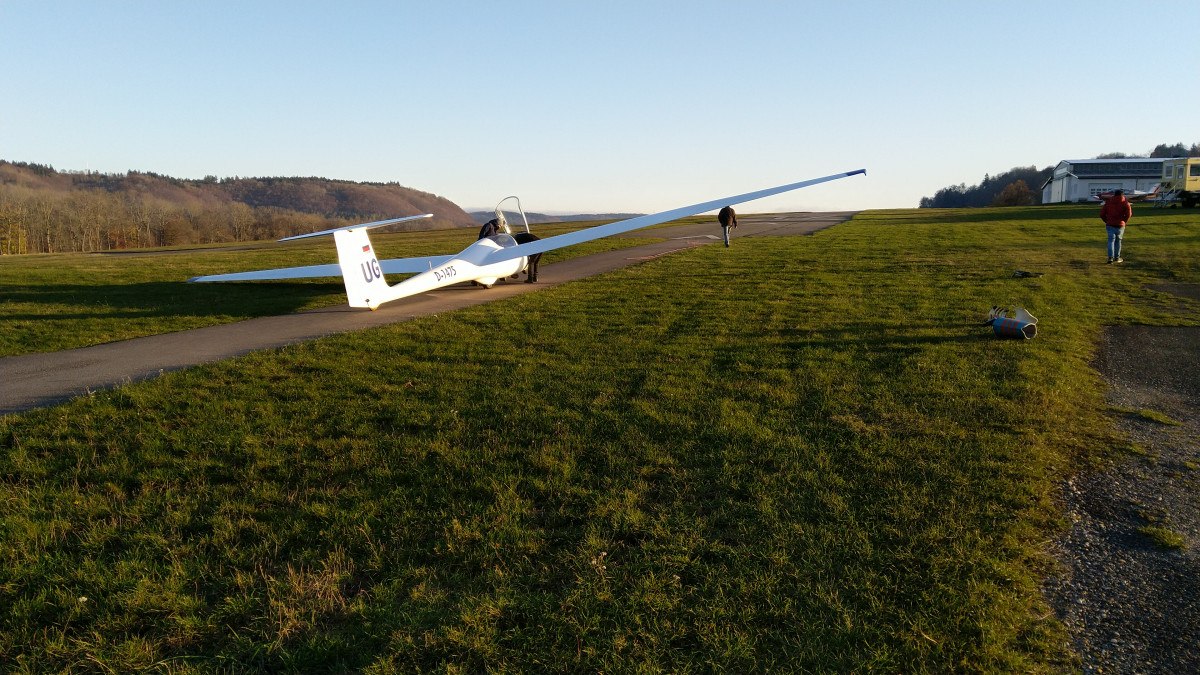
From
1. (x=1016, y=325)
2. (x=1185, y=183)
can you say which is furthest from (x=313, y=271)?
(x=1185, y=183)

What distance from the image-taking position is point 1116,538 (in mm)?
3959

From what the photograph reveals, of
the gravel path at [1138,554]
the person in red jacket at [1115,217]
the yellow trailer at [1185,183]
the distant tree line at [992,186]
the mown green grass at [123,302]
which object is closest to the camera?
the gravel path at [1138,554]

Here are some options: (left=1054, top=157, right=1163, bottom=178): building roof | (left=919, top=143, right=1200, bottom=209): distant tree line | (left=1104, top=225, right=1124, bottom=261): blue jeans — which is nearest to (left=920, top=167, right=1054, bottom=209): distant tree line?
(left=919, top=143, right=1200, bottom=209): distant tree line

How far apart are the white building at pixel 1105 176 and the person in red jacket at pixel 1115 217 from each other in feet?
261

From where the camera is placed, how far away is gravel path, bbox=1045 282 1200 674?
3000 millimetres

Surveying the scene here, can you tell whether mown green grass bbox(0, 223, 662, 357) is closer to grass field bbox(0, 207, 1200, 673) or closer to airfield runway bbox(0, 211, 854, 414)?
airfield runway bbox(0, 211, 854, 414)

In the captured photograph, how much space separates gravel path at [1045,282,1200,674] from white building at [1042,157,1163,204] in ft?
317

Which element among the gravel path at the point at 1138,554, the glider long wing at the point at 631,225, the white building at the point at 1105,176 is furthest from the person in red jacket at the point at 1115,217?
the white building at the point at 1105,176

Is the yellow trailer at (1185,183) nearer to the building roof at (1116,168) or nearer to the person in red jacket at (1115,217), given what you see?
the person in red jacket at (1115,217)

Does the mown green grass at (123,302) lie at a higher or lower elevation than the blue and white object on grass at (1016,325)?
higher

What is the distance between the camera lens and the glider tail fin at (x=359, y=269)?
1216 centimetres

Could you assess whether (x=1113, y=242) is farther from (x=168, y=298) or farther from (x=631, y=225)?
(x=168, y=298)

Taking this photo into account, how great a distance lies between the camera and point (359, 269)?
41.0ft

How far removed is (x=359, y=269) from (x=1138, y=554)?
12530 mm
